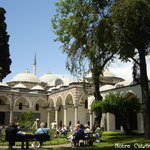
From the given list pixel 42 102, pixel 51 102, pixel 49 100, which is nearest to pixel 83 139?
pixel 49 100

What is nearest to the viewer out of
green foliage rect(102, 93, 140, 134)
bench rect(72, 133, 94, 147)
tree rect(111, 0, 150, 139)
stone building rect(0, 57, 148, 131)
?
bench rect(72, 133, 94, 147)

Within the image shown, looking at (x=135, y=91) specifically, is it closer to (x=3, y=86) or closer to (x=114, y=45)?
(x=114, y=45)

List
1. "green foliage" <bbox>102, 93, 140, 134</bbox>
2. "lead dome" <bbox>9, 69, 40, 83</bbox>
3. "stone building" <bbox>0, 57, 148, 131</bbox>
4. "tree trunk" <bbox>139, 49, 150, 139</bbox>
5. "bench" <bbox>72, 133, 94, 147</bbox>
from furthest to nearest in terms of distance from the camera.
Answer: "lead dome" <bbox>9, 69, 40, 83</bbox> < "stone building" <bbox>0, 57, 148, 131</bbox> < "green foliage" <bbox>102, 93, 140, 134</bbox> < "tree trunk" <bbox>139, 49, 150, 139</bbox> < "bench" <bbox>72, 133, 94, 147</bbox>

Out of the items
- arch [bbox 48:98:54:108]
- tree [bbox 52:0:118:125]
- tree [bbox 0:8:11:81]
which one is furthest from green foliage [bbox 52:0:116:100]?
arch [bbox 48:98:54:108]

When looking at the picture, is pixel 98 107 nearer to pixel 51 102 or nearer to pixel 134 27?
pixel 134 27

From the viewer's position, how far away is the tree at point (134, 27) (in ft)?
Result: 33.6

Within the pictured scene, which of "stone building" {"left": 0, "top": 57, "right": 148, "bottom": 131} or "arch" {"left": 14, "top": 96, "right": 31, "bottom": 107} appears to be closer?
"stone building" {"left": 0, "top": 57, "right": 148, "bottom": 131}

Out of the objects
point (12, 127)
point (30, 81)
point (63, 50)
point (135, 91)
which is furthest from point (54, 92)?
point (12, 127)

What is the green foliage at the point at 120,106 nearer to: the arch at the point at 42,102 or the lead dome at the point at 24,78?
the arch at the point at 42,102

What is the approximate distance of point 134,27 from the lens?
11219 mm

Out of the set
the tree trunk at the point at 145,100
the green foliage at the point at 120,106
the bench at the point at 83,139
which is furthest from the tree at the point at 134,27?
the green foliage at the point at 120,106

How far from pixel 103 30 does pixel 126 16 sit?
1273 millimetres

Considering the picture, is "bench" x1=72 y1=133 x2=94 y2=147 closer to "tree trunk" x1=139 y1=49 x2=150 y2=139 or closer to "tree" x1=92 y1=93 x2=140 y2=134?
"tree trunk" x1=139 y1=49 x2=150 y2=139

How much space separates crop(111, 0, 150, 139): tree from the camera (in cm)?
1023
